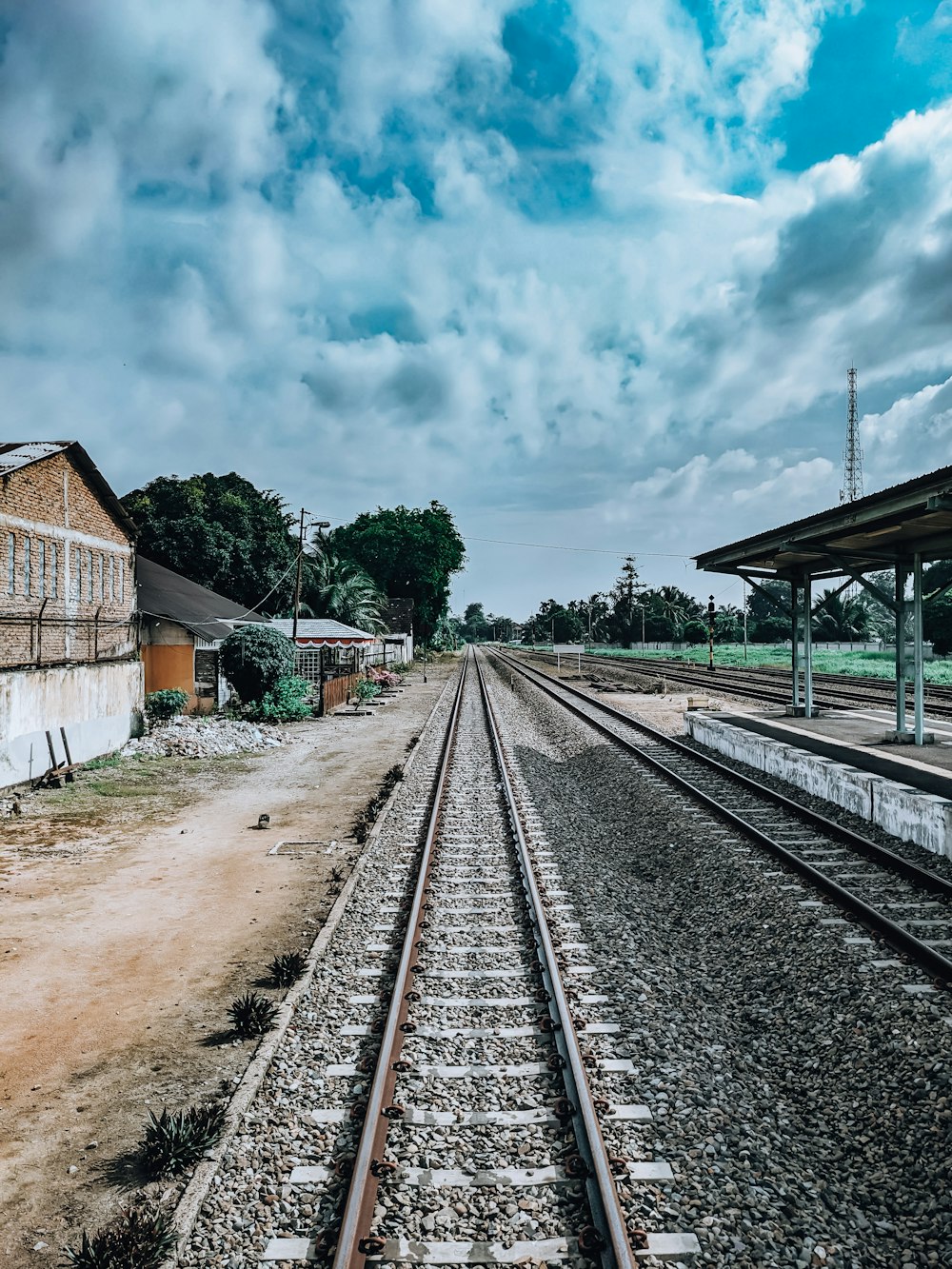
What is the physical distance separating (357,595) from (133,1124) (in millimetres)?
45316

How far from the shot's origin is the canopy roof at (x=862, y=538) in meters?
10.3

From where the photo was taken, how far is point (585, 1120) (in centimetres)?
429

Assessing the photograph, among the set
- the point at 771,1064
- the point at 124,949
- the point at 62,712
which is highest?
the point at 62,712

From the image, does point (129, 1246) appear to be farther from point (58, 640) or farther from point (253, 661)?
point (253, 661)

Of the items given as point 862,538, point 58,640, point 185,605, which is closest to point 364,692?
point 185,605

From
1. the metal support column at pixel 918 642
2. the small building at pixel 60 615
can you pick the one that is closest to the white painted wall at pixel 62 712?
the small building at pixel 60 615

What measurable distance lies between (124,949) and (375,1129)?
4.04m

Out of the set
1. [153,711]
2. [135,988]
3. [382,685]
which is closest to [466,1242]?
[135,988]

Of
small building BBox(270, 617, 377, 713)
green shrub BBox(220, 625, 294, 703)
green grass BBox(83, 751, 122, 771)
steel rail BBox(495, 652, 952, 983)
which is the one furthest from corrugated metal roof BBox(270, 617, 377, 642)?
steel rail BBox(495, 652, 952, 983)

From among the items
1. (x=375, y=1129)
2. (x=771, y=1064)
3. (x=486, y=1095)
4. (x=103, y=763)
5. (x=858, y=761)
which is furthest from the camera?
(x=103, y=763)

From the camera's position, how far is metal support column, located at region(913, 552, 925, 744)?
12.4 meters

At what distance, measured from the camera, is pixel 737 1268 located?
11.3 feet

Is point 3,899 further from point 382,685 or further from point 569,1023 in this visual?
point 382,685

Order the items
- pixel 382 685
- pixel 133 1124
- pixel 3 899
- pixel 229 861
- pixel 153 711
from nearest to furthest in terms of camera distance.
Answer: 1. pixel 133 1124
2. pixel 3 899
3. pixel 229 861
4. pixel 153 711
5. pixel 382 685
